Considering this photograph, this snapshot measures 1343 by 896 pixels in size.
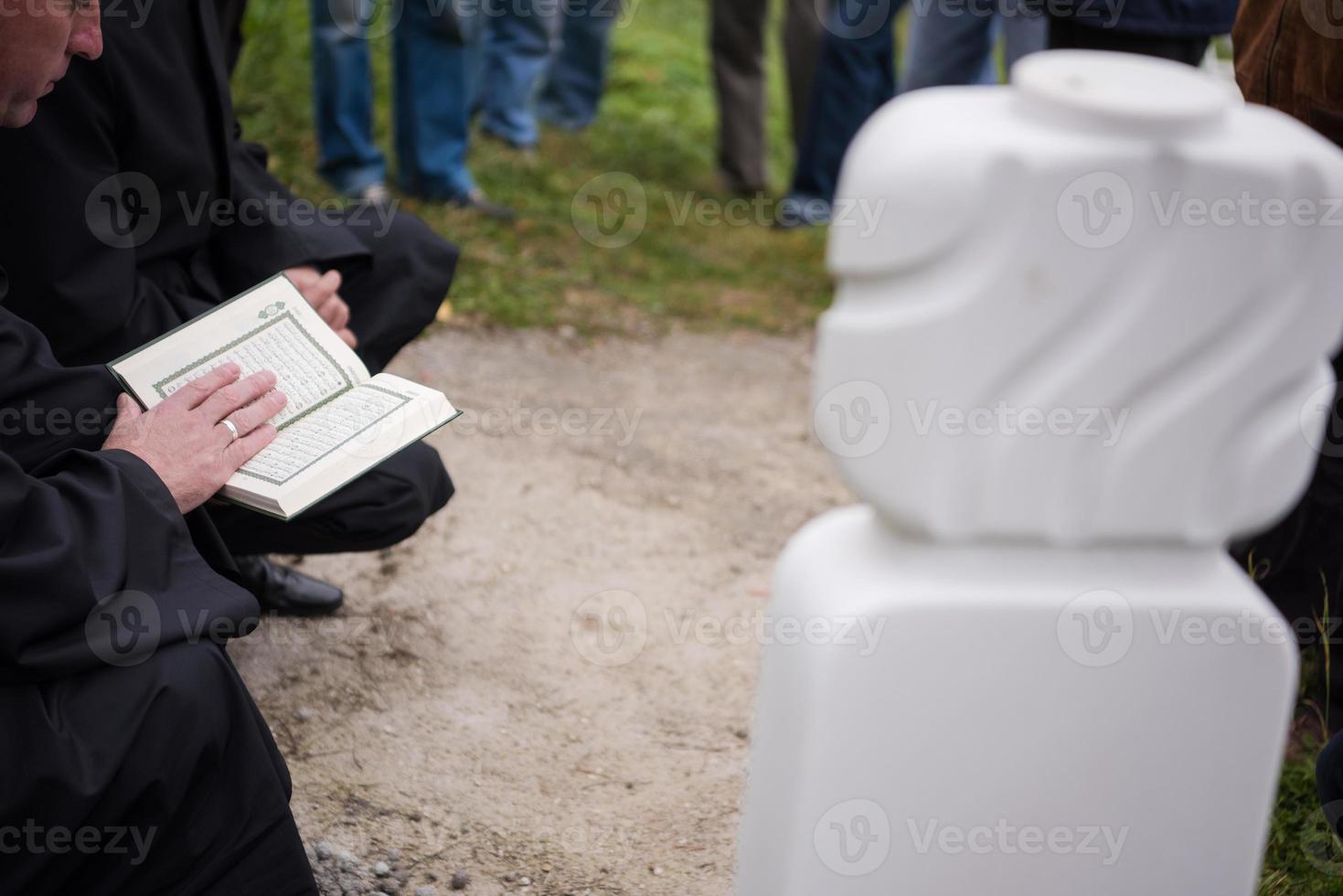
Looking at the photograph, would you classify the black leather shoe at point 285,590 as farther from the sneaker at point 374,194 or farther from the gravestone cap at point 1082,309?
the sneaker at point 374,194

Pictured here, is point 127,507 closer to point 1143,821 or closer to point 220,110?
point 220,110

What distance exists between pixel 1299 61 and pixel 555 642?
6.65 feet

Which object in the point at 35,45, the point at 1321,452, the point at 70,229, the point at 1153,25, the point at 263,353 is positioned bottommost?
the point at 1321,452

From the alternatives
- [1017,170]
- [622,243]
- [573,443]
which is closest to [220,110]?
[573,443]

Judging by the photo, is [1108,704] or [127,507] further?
[127,507]

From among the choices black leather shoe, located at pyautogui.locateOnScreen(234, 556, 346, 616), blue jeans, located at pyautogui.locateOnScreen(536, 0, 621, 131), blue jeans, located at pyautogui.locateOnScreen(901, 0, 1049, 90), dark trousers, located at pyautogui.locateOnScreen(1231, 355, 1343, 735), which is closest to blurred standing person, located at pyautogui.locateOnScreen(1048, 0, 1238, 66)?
blue jeans, located at pyautogui.locateOnScreen(901, 0, 1049, 90)

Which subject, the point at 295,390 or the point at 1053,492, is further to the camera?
the point at 295,390

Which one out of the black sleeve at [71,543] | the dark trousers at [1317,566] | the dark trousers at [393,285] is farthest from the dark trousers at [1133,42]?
A: the black sleeve at [71,543]

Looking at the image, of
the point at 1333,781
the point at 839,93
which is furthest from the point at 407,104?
the point at 1333,781

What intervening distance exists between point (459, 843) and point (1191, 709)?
145 centimetres

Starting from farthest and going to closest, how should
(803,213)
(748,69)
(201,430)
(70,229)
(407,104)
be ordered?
(748,69) → (803,213) → (407,104) → (70,229) → (201,430)

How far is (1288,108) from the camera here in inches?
114

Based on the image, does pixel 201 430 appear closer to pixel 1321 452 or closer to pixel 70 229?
pixel 70 229

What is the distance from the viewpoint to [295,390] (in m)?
2.46
